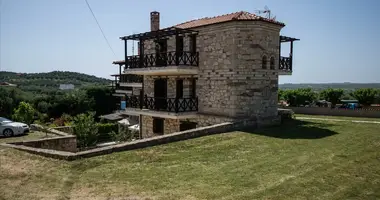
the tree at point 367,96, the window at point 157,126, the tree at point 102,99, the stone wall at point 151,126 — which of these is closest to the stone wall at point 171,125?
the stone wall at point 151,126

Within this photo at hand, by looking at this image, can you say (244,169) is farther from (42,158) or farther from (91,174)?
(42,158)

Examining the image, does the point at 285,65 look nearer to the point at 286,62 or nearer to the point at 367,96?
the point at 286,62

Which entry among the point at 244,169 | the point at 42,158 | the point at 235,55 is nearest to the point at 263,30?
the point at 235,55

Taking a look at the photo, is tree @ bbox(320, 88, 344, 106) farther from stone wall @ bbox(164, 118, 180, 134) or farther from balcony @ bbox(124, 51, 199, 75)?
balcony @ bbox(124, 51, 199, 75)

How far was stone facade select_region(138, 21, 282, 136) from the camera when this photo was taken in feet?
57.5

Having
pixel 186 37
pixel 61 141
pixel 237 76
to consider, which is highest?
pixel 186 37

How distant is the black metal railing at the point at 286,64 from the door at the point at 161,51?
745 cm

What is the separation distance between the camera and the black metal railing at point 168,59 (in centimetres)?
1902

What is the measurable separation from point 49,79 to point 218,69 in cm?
9298

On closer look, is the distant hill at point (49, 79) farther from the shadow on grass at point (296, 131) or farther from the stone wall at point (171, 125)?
the shadow on grass at point (296, 131)

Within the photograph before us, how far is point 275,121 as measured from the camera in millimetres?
18156

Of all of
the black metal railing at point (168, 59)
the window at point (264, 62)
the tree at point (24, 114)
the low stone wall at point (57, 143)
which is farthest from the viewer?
the tree at point (24, 114)

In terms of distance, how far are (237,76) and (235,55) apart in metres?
1.15

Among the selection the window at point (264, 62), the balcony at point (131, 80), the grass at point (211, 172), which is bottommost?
the grass at point (211, 172)
